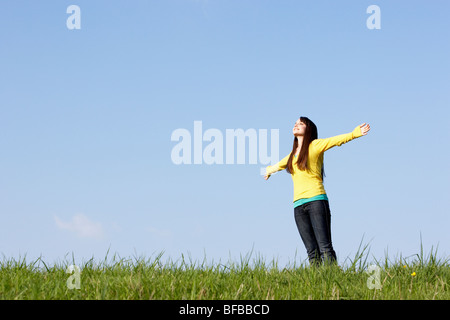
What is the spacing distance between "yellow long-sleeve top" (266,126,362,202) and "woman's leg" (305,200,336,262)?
18 cm

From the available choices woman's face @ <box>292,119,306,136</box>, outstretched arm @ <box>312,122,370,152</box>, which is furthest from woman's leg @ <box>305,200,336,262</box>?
woman's face @ <box>292,119,306,136</box>

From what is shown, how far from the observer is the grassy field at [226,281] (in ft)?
14.7

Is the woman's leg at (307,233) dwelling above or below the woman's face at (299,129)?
below

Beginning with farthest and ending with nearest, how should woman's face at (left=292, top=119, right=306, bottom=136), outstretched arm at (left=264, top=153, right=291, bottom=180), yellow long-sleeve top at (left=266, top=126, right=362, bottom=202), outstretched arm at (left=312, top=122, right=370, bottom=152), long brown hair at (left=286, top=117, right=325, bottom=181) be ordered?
outstretched arm at (left=264, top=153, right=291, bottom=180), woman's face at (left=292, top=119, right=306, bottom=136), long brown hair at (left=286, top=117, right=325, bottom=181), yellow long-sleeve top at (left=266, top=126, right=362, bottom=202), outstretched arm at (left=312, top=122, right=370, bottom=152)

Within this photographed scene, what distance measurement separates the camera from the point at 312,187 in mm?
6734

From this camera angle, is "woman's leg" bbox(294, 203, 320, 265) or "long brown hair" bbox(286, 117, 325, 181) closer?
"woman's leg" bbox(294, 203, 320, 265)

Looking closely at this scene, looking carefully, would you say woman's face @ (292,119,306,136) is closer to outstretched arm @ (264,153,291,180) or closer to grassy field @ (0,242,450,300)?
outstretched arm @ (264,153,291,180)

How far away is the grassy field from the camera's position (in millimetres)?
4477

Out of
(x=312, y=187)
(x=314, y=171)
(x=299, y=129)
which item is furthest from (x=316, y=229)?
(x=299, y=129)

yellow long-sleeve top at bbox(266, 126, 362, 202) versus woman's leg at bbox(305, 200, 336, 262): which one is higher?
yellow long-sleeve top at bbox(266, 126, 362, 202)

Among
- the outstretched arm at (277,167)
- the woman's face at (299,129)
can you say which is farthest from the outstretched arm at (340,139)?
the outstretched arm at (277,167)

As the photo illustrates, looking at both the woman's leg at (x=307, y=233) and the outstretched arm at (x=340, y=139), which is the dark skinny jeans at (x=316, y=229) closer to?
the woman's leg at (x=307, y=233)
